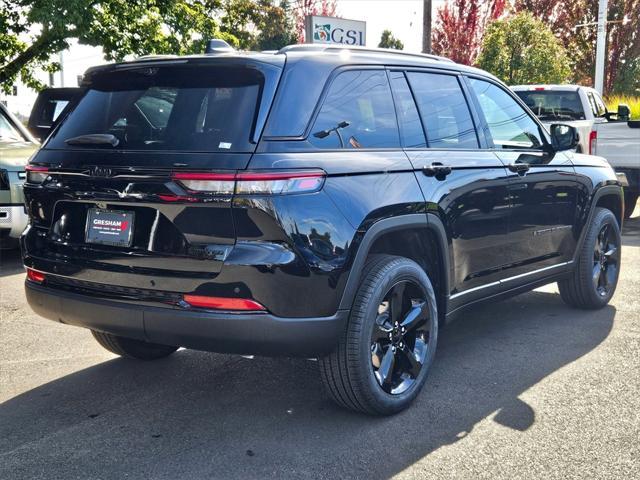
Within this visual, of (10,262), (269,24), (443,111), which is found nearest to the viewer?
(443,111)

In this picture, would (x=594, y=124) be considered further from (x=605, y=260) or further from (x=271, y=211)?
(x=271, y=211)

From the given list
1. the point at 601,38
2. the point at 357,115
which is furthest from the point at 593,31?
the point at 357,115

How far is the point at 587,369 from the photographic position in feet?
14.7

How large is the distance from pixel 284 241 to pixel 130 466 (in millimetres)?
1151

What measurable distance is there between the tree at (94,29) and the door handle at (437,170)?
866 centimetres

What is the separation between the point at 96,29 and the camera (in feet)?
40.5

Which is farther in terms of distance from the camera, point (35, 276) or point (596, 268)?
point (596, 268)

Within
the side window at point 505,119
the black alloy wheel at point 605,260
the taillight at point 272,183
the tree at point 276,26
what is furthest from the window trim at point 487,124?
the tree at point 276,26

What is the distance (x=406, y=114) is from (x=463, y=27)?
26771mm

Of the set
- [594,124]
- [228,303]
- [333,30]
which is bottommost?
[228,303]

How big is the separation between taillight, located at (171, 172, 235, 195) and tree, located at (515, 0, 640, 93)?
28356mm

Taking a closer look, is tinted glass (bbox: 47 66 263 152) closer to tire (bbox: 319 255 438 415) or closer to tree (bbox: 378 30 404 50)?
tire (bbox: 319 255 438 415)

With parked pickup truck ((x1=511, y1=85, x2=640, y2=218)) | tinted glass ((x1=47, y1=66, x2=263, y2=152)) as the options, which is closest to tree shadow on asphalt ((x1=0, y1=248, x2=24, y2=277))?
tinted glass ((x1=47, y1=66, x2=263, y2=152))

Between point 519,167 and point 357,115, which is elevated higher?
point 357,115
